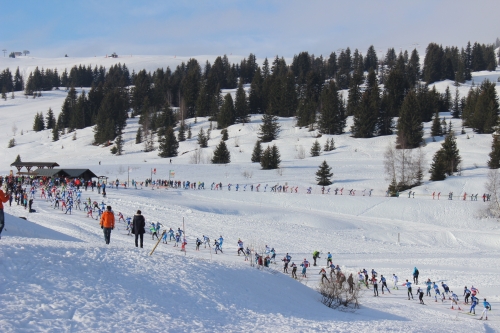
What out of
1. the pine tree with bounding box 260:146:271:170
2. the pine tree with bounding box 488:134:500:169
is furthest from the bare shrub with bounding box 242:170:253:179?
the pine tree with bounding box 488:134:500:169

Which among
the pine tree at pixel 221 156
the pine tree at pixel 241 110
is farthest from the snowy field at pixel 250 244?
the pine tree at pixel 241 110

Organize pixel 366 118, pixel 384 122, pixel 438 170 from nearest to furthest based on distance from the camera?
pixel 438 170
pixel 366 118
pixel 384 122

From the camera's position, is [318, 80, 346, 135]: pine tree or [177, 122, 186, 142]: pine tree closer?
[318, 80, 346, 135]: pine tree

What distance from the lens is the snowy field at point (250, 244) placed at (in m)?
8.25

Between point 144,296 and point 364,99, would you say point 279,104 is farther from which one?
point 144,296

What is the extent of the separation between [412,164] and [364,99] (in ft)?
90.2

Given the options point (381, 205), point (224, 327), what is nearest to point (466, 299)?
point (224, 327)

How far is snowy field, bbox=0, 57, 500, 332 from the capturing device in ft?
27.1

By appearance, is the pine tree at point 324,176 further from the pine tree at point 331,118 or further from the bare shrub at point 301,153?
the pine tree at point 331,118

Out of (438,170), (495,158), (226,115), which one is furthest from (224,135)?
(495,158)

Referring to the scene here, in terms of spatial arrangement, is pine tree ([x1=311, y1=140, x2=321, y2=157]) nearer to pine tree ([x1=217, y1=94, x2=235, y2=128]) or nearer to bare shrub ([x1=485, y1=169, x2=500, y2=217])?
pine tree ([x1=217, y1=94, x2=235, y2=128])

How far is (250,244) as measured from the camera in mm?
26047

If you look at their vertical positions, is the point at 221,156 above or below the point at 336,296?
above

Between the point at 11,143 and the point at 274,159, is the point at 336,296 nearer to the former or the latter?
the point at 274,159
